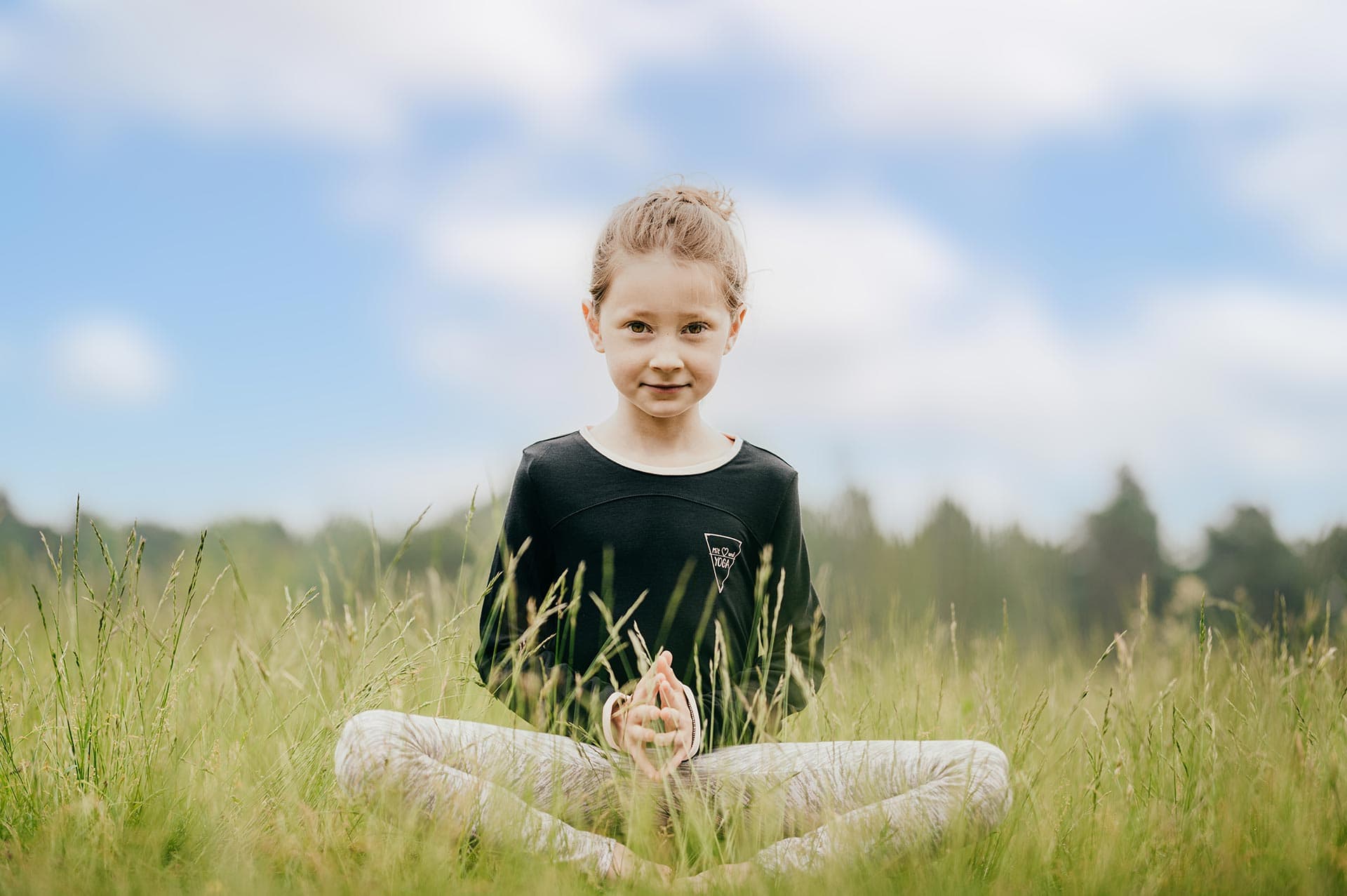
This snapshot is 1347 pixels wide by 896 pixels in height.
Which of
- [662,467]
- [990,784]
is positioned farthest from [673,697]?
[990,784]

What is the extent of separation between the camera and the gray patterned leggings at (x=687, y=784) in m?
2.11

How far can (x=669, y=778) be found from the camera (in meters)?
2.19

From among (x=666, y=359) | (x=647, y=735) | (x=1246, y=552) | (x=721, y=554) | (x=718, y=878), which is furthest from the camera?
(x=1246, y=552)

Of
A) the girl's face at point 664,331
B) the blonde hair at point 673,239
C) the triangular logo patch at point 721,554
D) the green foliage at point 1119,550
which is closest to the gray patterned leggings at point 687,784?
the triangular logo patch at point 721,554

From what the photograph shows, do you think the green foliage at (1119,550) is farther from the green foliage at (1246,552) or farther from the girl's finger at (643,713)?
the girl's finger at (643,713)

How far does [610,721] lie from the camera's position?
2.21 meters

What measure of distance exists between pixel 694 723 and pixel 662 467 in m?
0.64

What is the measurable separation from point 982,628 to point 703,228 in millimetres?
3295

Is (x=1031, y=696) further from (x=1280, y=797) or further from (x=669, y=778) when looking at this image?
(x=669, y=778)

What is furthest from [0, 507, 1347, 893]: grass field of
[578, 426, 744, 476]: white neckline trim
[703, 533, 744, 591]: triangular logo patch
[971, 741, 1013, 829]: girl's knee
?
[578, 426, 744, 476]: white neckline trim

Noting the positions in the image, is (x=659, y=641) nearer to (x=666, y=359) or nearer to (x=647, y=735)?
(x=647, y=735)

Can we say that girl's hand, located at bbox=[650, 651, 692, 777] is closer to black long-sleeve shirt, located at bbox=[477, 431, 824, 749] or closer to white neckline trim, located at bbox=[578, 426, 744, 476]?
black long-sleeve shirt, located at bbox=[477, 431, 824, 749]

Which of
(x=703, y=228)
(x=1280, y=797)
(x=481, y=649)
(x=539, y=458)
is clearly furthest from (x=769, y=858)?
(x=703, y=228)

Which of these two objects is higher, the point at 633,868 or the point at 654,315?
the point at 654,315
